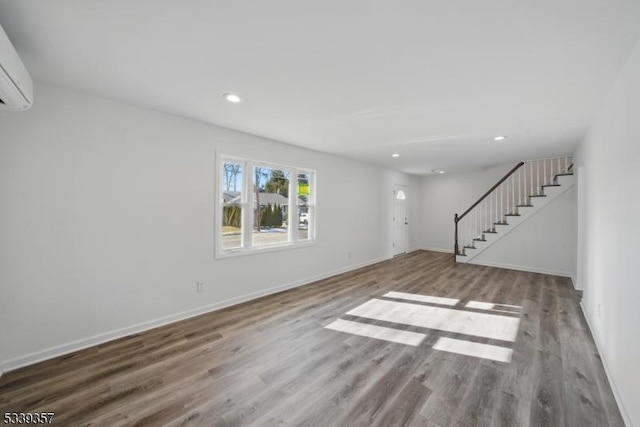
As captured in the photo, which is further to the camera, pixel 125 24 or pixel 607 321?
pixel 607 321

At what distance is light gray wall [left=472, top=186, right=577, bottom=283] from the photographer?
18.2ft

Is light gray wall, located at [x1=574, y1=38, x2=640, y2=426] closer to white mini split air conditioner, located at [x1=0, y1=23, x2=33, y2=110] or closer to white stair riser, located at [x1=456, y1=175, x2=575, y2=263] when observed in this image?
white stair riser, located at [x1=456, y1=175, x2=575, y2=263]

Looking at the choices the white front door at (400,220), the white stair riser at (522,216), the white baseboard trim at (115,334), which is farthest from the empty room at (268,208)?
the white front door at (400,220)

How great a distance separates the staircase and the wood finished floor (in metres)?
3.27

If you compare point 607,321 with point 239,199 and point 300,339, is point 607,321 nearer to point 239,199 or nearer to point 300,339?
point 300,339

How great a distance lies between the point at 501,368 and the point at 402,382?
972 mm

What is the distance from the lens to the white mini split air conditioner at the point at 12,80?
155 cm

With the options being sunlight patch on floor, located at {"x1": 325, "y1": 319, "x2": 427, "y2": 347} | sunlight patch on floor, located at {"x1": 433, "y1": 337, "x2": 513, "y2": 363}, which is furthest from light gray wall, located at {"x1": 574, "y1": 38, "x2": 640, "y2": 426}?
sunlight patch on floor, located at {"x1": 325, "y1": 319, "x2": 427, "y2": 347}

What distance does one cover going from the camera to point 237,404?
1927mm

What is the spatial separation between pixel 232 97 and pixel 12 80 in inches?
59.6

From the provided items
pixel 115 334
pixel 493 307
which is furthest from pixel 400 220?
pixel 115 334

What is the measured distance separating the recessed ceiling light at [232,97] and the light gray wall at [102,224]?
962 mm

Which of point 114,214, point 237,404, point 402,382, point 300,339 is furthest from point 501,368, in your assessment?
point 114,214

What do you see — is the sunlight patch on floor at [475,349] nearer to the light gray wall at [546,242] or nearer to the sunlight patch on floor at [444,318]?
the sunlight patch on floor at [444,318]
